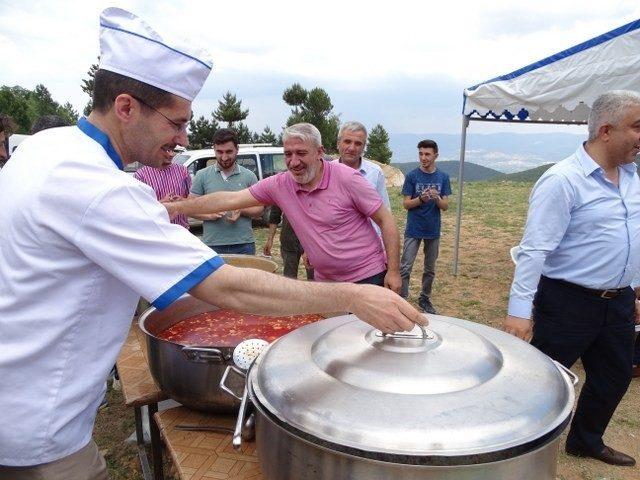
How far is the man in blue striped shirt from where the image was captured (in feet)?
8.14

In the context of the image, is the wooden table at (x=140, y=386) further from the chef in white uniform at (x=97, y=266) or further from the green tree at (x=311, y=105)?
the green tree at (x=311, y=105)

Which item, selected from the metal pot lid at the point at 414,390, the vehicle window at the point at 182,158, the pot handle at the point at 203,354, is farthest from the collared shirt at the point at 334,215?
the vehicle window at the point at 182,158

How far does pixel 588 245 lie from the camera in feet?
8.30

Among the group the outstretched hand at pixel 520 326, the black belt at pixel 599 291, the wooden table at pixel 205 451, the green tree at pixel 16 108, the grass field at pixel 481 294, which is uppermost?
the green tree at pixel 16 108

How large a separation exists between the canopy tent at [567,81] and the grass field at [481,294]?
8.14 feet

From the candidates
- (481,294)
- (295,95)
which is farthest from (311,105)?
(481,294)

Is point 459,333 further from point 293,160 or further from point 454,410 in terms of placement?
point 293,160

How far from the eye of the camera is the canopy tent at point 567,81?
4.34 m

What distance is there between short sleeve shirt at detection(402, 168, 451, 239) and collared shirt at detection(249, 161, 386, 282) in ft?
9.32

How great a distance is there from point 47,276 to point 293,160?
2.08m

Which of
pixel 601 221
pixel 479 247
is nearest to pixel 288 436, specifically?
pixel 601 221

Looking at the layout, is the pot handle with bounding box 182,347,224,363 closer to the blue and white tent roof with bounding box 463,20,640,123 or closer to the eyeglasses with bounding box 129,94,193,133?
the eyeglasses with bounding box 129,94,193,133

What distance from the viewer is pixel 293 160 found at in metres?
3.12

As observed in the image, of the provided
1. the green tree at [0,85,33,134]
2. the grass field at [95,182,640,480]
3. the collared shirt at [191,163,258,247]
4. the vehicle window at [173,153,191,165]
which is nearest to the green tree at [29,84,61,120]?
the green tree at [0,85,33,134]
